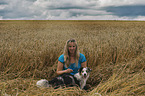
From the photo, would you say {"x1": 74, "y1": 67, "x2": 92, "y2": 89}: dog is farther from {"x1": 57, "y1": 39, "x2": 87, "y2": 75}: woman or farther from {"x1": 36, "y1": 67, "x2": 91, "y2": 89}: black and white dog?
{"x1": 57, "y1": 39, "x2": 87, "y2": 75}: woman

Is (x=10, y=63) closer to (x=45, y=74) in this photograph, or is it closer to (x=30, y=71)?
(x=30, y=71)

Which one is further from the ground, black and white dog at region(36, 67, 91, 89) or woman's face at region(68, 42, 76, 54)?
woman's face at region(68, 42, 76, 54)

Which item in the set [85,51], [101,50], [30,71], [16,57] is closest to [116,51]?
[101,50]

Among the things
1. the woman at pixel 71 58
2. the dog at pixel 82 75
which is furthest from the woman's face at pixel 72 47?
the dog at pixel 82 75

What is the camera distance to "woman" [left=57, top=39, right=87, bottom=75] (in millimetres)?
2674

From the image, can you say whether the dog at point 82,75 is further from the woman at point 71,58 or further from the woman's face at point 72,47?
the woman's face at point 72,47

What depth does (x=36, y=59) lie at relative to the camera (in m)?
3.74

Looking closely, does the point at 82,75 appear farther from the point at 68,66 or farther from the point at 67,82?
the point at 68,66

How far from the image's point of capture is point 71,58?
9.31 ft

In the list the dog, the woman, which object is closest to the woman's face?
the woman

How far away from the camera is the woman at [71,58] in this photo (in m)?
2.67

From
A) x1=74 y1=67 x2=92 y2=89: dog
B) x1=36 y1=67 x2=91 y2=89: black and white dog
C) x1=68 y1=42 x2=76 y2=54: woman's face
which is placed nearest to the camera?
x1=74 y1=67 x2=92 y2=89: dog

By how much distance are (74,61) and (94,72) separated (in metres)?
1.01

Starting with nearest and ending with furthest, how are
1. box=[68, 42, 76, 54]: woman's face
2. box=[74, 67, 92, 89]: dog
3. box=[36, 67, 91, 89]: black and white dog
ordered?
1. box=[74, 67, 92, 89]: dog
2. box=[36, 67, 91, 89]: black and white dog
3. box=[68, 42, 76, 54]: woman's face
